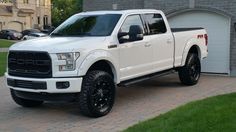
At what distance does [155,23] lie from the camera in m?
10.5

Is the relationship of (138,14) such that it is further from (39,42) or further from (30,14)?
(30,14)

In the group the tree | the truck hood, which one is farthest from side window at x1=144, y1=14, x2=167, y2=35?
the tree

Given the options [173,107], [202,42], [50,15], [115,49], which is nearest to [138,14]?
[115,49]

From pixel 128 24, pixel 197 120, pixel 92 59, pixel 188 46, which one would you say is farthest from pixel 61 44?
pixel 188 46

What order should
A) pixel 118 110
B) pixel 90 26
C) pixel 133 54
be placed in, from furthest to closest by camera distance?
pixel 90 26 < pixel 133 54 < pixel 118 110

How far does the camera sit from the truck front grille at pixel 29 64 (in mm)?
7941

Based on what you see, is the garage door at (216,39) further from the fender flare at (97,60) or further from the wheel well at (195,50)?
the fender flare at (97,60)

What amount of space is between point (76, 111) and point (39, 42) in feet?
→ 5.44

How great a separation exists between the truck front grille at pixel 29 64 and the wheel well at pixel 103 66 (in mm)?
897

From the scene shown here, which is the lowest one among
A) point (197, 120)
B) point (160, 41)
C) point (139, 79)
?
point (197, 120)

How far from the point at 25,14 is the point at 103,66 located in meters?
64.2

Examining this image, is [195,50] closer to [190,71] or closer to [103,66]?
[190,71]

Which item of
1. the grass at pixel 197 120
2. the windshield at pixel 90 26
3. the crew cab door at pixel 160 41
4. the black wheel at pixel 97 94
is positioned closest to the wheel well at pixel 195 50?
the crew cab door at pixel 160 41

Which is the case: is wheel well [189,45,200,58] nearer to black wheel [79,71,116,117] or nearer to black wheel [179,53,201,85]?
black wheel [179,53,201,85]
